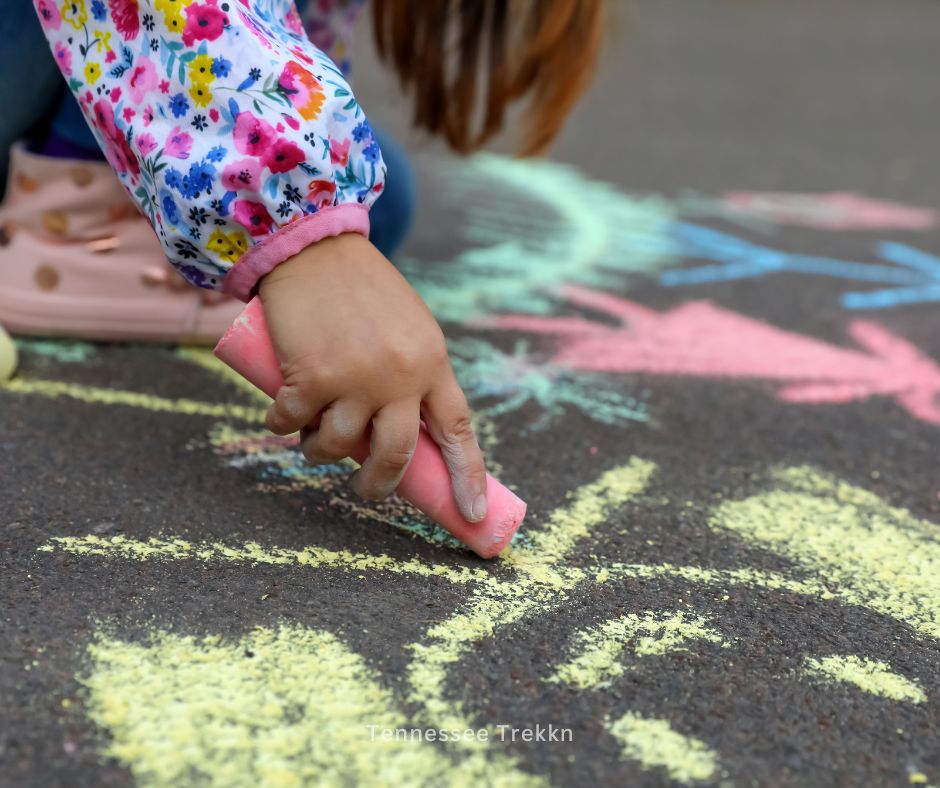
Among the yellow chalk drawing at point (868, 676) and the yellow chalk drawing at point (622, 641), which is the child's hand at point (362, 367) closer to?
the yellow chalk drawing at point (622, 641)

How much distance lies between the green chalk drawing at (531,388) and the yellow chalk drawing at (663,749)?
41 cm

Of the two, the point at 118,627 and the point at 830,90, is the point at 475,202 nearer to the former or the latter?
the point at 118,627

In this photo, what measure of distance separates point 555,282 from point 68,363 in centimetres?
62

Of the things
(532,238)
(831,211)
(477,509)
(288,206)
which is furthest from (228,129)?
(831,211)

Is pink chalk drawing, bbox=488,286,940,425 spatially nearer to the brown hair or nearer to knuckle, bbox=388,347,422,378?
the brown hair

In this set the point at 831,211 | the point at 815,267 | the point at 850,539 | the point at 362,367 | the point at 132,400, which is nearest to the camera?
the point at 362,367

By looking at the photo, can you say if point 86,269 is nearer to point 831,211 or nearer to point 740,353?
point 740,353

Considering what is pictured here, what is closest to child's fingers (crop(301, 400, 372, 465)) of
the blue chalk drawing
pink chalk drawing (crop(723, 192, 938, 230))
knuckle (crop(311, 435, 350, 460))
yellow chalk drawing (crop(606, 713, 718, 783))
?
knuckle (crop(311, 435, 350, 460))

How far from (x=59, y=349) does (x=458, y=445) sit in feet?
1.74

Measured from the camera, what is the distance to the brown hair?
4.01 feet

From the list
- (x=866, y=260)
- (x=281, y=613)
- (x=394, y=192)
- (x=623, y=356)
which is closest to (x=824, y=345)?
(x=623, y=356)

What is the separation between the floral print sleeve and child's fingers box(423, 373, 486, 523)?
128 mm

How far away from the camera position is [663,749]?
579 millimetres

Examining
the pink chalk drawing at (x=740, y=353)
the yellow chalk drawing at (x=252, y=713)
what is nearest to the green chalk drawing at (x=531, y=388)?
the pink chalk drawing at (x=740, y=353)
